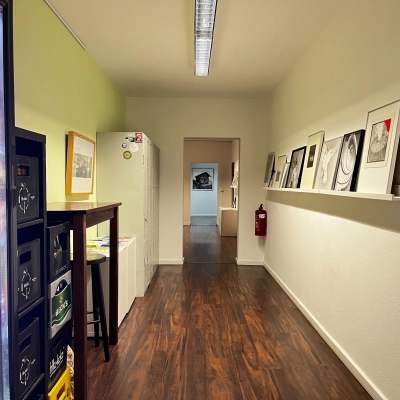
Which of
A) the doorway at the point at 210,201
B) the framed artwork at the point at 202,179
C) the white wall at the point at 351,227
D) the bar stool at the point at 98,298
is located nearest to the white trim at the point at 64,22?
the bar stool at the point at 98,298

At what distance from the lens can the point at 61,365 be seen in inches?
65.8

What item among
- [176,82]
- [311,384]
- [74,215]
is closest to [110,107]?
[176,82]

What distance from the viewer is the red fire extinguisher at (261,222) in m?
5.10

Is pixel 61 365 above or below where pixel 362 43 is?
below

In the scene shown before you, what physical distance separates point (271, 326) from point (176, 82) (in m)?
3.43

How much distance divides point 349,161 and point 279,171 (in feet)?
6.64

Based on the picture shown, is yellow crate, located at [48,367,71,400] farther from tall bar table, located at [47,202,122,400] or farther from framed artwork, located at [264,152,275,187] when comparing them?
framed artwork, located at [264,152,275,187]

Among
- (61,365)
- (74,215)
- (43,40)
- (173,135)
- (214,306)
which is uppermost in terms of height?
(43,40)

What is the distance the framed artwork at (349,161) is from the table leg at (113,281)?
1.84 m

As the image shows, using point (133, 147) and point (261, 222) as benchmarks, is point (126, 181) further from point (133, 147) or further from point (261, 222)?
point (261, 222)

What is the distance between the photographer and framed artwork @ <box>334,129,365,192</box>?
2191 mm

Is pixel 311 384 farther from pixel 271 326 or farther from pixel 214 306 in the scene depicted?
pixel 214 306

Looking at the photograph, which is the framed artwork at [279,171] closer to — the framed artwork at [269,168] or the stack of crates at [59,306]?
the framed artwork at [269,168]

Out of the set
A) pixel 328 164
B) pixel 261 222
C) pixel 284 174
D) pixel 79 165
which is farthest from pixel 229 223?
pixel 328 164
